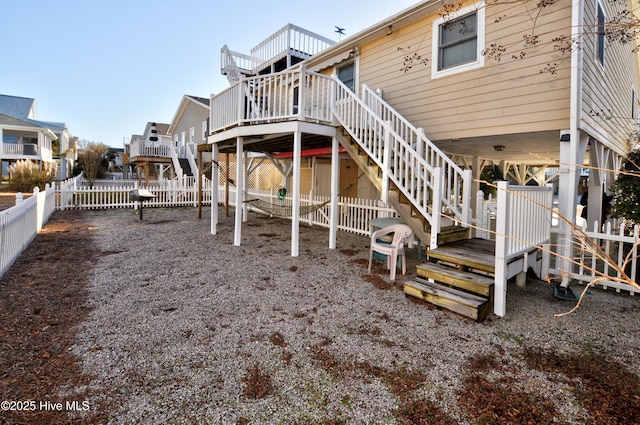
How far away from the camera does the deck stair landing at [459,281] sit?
359cm

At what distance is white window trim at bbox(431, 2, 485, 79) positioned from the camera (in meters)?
5.89

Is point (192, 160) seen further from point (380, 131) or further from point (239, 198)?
point (380, 131)

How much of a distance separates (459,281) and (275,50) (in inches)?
432

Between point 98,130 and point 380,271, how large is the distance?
68744mm

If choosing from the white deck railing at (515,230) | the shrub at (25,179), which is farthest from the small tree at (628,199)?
the shrub at (25,179)

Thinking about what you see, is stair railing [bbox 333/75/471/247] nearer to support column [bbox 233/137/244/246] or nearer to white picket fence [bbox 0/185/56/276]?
support column [bbox 233/137/244/246]

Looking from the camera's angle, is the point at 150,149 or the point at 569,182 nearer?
the point at 569,182

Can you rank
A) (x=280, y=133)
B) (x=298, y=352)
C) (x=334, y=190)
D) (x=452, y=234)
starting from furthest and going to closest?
1. (x=334, y=190)
2. (x=280, y=133)
3. (x=452, y=234)
4. (x=298, y=352)

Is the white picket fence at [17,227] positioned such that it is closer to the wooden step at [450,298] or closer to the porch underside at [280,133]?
the porch underside at [280,133]

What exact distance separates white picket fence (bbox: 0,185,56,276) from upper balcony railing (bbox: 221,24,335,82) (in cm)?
795

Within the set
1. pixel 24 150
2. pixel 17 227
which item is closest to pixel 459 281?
pixel 17 227

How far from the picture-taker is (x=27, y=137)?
87.2 feet

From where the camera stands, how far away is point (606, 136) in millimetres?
6625

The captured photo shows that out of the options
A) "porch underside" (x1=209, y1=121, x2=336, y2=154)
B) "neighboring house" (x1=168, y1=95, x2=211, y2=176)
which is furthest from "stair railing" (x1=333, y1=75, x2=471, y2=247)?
"neighboring house" (x1=168, y1=95, x2=211, y2=176)
